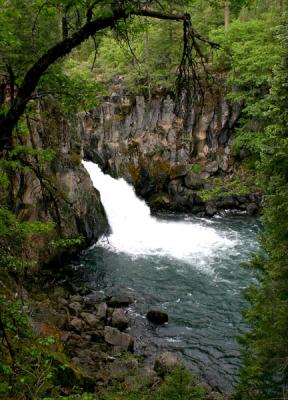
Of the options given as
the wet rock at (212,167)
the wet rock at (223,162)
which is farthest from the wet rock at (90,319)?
the wet rock at (223,162)

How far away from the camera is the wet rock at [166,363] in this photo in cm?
1187

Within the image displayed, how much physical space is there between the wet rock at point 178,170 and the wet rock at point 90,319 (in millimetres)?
17764

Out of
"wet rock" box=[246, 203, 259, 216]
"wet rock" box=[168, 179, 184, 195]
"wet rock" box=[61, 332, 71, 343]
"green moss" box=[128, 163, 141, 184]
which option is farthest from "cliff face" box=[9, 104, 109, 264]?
"wet rock" box=[246, 203, 259, 216]

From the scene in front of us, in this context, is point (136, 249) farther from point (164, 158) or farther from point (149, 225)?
point (164, 158)

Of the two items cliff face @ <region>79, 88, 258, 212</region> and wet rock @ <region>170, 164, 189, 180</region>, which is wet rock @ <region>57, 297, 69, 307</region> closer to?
cliff face @ <region>79, 88, 258, 212</region>

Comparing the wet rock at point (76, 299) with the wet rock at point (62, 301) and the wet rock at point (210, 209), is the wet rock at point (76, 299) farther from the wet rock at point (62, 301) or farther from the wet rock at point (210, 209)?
the wet rock at point (210, 209)

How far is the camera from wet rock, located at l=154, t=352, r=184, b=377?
1187cm

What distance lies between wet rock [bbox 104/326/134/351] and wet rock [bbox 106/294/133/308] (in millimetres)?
2537

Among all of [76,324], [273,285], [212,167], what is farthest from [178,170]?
[273,285]

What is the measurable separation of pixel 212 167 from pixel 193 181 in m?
2.43

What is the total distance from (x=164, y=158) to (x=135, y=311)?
17376 millimetres

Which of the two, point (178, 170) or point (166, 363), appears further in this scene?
point (178, 170)

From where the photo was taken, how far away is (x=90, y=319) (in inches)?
575

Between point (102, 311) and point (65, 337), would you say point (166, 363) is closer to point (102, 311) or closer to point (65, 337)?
point (65, 337)
